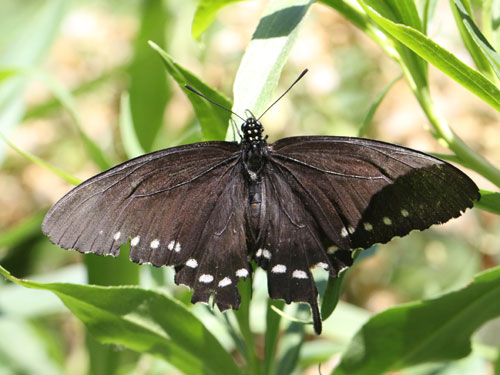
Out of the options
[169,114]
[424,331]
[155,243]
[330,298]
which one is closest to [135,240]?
[155,243]

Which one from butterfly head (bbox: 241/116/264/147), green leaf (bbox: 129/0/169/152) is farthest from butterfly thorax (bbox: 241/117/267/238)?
A: green leaf (bbox: 129/0/169/152)

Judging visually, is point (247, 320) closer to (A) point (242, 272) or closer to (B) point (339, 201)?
(A) point (242, 272)

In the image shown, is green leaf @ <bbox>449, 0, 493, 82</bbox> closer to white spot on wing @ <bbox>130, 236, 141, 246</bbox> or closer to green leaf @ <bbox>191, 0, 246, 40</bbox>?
green leaf @ <bbox>191, 0, 246, 40</bbox>

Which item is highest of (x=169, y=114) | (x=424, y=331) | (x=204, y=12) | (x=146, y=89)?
(x=169, y=114)

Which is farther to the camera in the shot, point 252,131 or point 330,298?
point 252,131

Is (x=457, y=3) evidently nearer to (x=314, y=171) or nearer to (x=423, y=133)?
(x=314, y=171)

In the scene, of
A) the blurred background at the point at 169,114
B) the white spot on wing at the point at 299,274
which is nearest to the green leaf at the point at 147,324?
the white spot on wing at the point at 299,274

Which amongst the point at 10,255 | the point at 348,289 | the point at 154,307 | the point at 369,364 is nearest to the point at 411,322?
the point at 369,364
